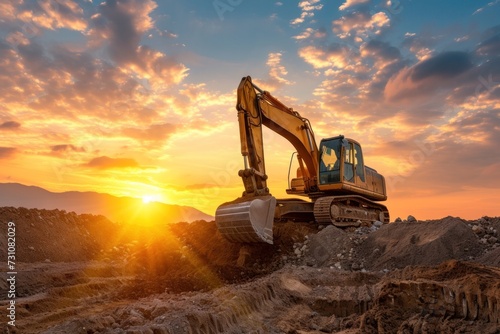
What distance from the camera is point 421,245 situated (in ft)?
36.8

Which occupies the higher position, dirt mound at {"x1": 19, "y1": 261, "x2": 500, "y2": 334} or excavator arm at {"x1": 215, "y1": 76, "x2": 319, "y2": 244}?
excavator arm at {"x1": 215, "y1": 76, "x2": 319, "y2": 244}

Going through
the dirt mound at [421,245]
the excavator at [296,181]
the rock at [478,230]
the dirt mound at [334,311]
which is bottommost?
the dirt mound at [334,311]

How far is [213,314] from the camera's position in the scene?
5.31 metres

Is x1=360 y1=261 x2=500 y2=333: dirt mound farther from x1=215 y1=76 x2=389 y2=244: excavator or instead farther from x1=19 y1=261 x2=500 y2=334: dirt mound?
x1=215 y1=76 x2=389 y2=244: excavator

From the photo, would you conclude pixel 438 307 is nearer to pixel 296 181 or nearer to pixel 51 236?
pixel 296 181

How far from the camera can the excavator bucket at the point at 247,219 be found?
9.92 meters

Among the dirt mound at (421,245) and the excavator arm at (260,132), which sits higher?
the excavator arm at (260,132)

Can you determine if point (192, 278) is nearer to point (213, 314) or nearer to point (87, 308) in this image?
point (87, 308)

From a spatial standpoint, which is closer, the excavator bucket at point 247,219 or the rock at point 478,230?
the excavator bucket at point 247,219

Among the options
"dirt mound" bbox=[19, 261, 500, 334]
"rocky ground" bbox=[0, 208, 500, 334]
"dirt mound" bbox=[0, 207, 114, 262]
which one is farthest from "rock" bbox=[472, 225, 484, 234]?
"dirt mound" bbox=[0, 207, 114, 262]

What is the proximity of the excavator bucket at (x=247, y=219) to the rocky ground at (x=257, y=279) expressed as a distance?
2.83 ft

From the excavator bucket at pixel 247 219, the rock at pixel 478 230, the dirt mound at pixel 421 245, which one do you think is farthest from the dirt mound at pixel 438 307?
the rock at pixel 478 230

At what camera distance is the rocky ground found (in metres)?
5.05

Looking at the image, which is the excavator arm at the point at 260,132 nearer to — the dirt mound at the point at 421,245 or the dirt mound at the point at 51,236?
the dirt mound at the point at 421,245
